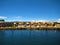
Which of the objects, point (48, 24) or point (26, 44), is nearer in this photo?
point (26, 44)

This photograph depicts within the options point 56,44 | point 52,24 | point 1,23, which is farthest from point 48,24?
point 56,44

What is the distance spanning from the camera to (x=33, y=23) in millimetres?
56125

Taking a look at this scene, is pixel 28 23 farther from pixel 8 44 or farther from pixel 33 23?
pixel 8 44

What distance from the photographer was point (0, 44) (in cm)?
1455

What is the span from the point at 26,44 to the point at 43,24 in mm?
40662

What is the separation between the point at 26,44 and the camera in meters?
14.5

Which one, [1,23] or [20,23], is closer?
[1,23]

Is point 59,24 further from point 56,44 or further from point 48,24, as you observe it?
point 56,44

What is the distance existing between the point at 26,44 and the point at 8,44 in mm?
1741

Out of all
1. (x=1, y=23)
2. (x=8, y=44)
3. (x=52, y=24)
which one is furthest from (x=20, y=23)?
(x=8, y=44)

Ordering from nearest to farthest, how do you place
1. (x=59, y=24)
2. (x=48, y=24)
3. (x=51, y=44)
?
(x=51, y=44)
(x=59, y=24)
(x=48, y=24)

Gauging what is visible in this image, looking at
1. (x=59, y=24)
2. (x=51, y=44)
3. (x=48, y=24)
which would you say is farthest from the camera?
(x=48, y=24)

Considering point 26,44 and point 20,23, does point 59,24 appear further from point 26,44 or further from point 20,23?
point 26,44

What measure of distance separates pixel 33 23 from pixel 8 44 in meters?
41.6
